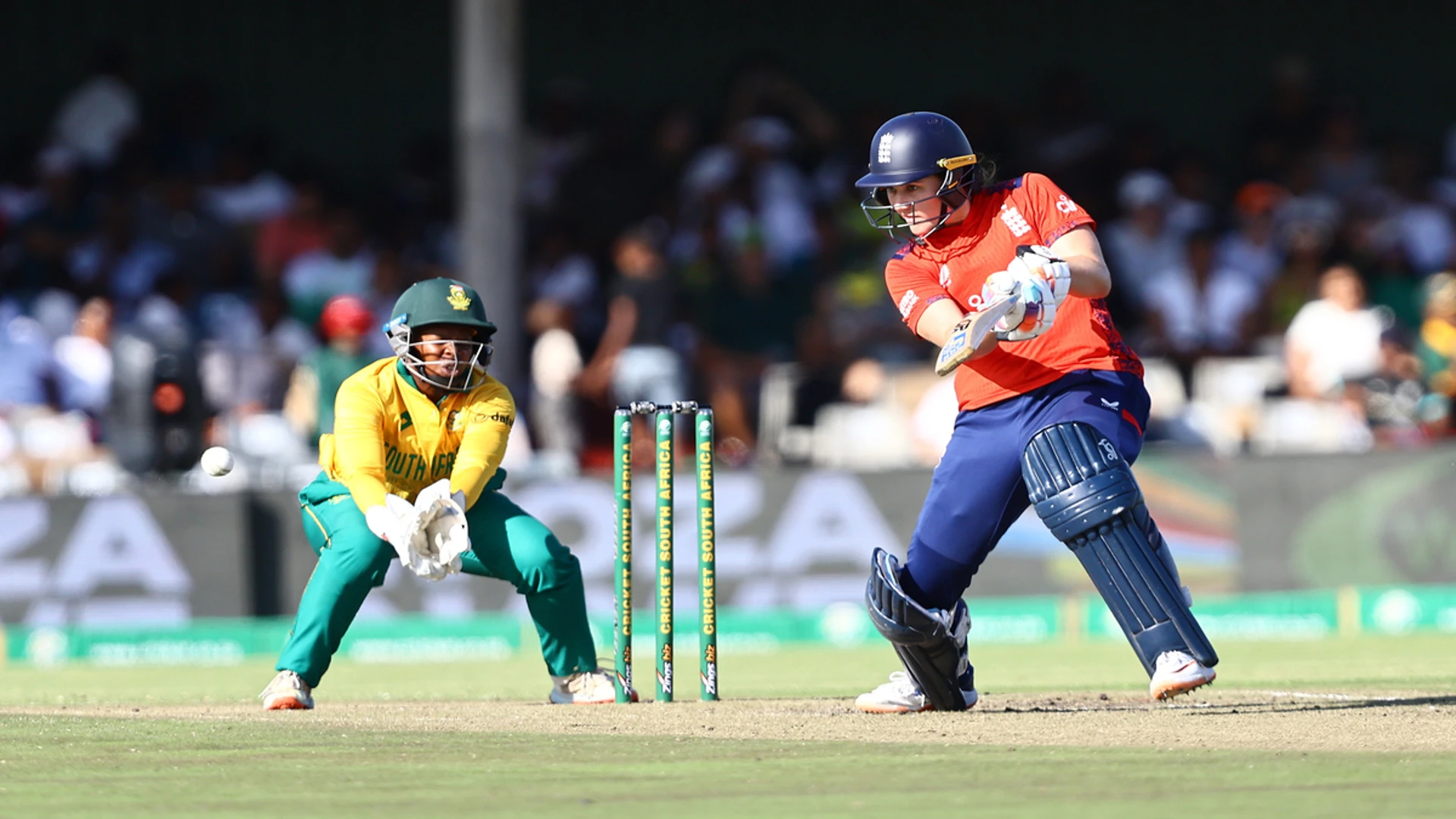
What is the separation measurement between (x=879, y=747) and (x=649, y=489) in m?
6.36

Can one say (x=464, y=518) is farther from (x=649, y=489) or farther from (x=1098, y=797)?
(x=649, y=489)

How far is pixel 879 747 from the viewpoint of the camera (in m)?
4.87

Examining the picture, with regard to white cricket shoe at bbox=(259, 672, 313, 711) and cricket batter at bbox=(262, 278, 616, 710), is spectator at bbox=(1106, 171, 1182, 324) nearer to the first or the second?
cricket batter at bbox=(262, 278, 616, 710)

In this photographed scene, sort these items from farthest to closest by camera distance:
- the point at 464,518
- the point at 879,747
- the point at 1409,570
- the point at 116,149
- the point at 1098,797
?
1. the point at 116,149
2. the point at 1409,570
3. the point at 464,518
4. the point at 879,747
5. the point at 1098,797

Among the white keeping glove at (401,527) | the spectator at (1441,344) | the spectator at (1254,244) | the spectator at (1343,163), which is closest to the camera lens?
the white keeping glove at (401,527)

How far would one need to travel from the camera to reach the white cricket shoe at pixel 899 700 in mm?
5945

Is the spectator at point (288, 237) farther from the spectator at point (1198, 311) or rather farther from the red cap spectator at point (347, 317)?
the spectator at point (1198, 311)

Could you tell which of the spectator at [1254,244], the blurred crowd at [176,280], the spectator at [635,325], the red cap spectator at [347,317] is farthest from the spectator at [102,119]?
the spectator at [1254,244]

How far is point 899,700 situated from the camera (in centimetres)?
596

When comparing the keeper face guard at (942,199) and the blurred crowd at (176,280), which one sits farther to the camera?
the blurred crowd at (176,280)

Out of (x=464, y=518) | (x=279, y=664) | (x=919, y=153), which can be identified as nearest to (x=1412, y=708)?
(x=919, y=153)

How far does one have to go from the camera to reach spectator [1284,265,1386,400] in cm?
1160

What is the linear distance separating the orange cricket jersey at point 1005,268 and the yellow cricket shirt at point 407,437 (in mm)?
1336

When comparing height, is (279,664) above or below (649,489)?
below
